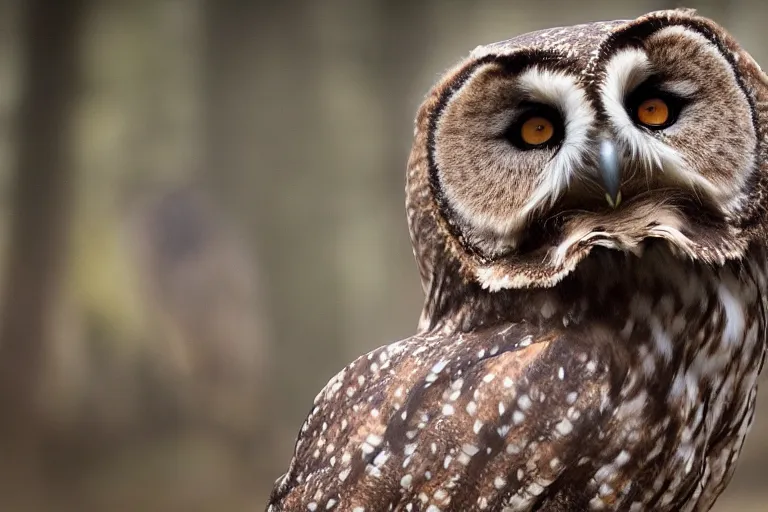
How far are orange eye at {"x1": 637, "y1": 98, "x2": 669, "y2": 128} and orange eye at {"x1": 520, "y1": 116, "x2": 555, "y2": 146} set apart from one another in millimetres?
122

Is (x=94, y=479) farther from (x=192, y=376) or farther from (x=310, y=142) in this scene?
(x=310, y=142)

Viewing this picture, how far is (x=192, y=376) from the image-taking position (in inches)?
90.7

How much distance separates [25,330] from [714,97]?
2.36 meters

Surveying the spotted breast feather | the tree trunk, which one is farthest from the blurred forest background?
the spotted breast feather

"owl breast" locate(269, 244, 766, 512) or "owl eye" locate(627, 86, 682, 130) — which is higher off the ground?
"owl eye" locate(627, 86, 682, 130)

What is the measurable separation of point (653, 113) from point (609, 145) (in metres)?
0.12

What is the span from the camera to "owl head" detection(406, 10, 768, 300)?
846 millimetres

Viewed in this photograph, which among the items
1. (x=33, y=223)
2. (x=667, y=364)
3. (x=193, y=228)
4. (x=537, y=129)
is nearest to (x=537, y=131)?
(x=537, y=129)

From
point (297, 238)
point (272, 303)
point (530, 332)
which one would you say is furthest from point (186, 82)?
point (530, 332)

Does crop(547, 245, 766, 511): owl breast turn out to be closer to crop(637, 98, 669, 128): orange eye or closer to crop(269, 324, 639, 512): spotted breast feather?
crop(269, 324, 639, 512): spotted breast feather

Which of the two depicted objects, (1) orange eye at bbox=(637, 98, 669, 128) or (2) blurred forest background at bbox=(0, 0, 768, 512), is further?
(2) blurred forest background at bbox=(0, 0, 768, 512)

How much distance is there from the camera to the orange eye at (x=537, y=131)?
922 millimetres

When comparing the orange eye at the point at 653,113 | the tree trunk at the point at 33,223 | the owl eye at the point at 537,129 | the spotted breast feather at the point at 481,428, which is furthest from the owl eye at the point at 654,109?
the tree trunk at the point at 33,223

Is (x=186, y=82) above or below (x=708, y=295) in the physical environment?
above
